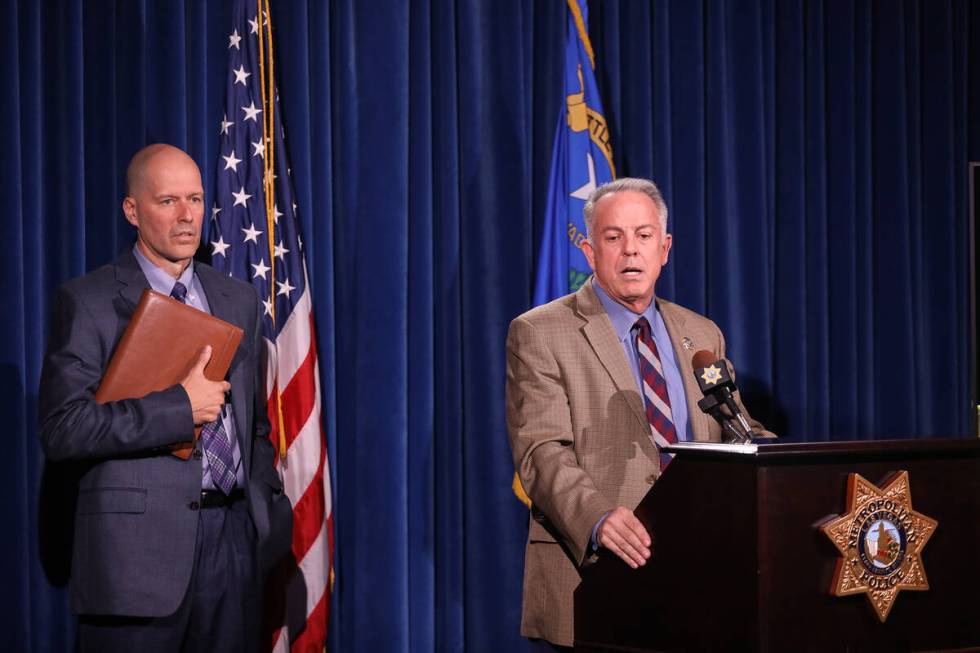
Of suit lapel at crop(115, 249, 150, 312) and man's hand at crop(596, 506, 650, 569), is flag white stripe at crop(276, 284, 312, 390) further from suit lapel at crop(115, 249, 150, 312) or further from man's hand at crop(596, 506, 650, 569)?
man's hand at crop(596, 506, 650, 569)

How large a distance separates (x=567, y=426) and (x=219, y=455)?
96cm

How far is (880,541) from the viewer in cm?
166

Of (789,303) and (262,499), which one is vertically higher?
(789,303)

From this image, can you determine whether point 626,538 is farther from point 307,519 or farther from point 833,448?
point 307,519

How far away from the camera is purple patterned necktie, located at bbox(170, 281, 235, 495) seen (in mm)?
2604

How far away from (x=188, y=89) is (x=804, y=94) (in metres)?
2.75

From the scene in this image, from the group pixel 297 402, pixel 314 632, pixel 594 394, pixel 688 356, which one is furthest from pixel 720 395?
pixel 314 632

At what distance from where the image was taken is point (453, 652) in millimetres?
3902

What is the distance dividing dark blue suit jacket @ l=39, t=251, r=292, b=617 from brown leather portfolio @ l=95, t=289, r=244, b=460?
6cm

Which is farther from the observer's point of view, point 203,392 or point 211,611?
point 211,611

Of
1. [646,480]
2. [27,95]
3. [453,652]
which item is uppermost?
[27,95]

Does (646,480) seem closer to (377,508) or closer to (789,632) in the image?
(789,632)

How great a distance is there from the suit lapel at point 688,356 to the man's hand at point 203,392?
1174 millimetres

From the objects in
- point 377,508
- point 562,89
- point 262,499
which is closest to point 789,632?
point 262,499
